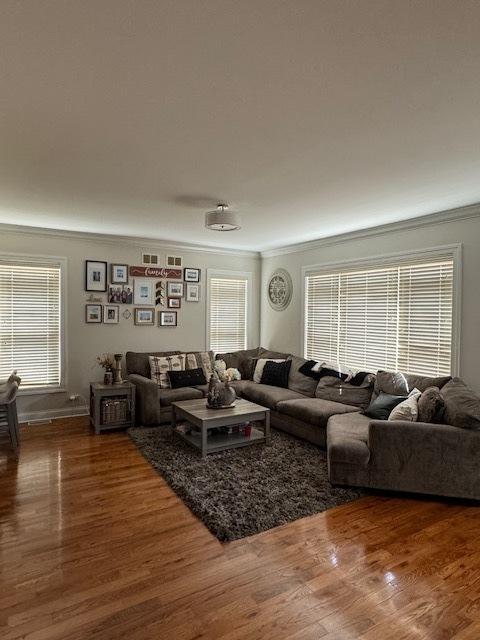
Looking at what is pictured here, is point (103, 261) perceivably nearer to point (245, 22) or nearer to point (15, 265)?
point (15, 265)

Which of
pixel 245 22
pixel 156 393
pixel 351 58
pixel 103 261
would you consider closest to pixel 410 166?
pixel 351 58

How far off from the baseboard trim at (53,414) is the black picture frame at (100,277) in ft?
5.57

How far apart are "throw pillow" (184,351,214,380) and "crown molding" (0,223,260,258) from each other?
171 centimetres

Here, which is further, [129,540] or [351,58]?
[129,540]

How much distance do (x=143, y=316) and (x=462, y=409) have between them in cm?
431

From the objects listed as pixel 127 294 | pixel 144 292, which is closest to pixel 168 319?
→ pixel 144 292

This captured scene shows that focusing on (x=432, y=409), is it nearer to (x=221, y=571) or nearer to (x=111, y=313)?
(x=221, y=571)

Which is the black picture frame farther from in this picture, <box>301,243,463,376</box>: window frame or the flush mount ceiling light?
<box>301,243,463,376</box>: window frame

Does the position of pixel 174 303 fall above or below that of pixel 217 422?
above

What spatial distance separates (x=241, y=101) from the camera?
1912 millimetres

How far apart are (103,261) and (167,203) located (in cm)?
212

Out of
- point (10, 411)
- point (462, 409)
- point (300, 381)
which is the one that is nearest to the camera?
point (462, 409)

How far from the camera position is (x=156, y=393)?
4660 millimetres

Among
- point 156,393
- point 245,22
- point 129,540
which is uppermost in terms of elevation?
point 245,22
